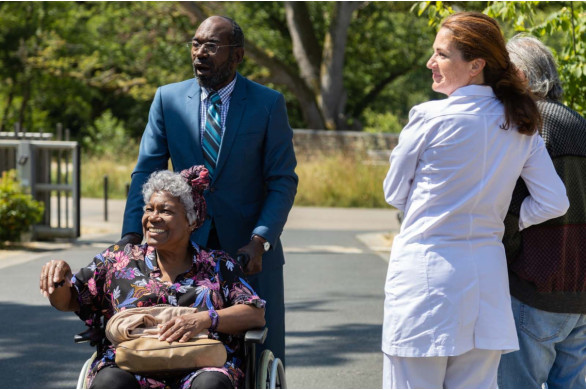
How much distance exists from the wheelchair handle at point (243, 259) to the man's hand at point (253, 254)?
0.6 inches

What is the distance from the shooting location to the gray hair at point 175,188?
156 inches

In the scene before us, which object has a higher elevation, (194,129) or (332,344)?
(194,129)

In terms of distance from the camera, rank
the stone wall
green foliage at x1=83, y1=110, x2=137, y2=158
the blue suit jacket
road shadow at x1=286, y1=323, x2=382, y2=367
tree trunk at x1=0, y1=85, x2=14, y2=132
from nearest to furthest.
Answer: the blue suit jacket
road shadow at x1=286, y1=323, x2=382, y2=367
the stone wall
green foliage at x1=83, y1=110, x2=137, y2=158
tree trunk at x1=0, y1=85, x2=14, y2=132

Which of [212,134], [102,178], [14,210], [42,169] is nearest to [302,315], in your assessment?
[212,134]

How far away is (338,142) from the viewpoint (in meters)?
27.6

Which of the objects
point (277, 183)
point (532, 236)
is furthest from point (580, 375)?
point (277, 183)

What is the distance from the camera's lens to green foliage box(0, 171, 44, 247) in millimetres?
13914

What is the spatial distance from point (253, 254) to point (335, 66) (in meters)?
26.0

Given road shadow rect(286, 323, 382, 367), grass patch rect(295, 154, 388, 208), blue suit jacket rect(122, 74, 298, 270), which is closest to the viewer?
blue suit jacket rect(122, 74, 298, 270)

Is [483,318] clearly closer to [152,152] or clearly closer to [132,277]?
[132,277]

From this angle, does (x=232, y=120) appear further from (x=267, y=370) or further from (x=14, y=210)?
(x=14, y=210)

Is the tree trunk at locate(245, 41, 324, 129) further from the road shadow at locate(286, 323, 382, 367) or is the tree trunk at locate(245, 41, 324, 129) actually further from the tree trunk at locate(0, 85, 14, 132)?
the road shadow at locate(286, 323, 382, 367)

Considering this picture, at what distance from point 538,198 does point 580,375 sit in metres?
0.93

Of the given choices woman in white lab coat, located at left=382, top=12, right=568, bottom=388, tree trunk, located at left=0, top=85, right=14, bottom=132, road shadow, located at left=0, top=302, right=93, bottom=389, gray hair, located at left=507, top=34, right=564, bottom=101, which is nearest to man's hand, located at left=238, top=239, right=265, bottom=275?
woman in white lab coat, located at left=382, top=12, right=568, bottom=388
